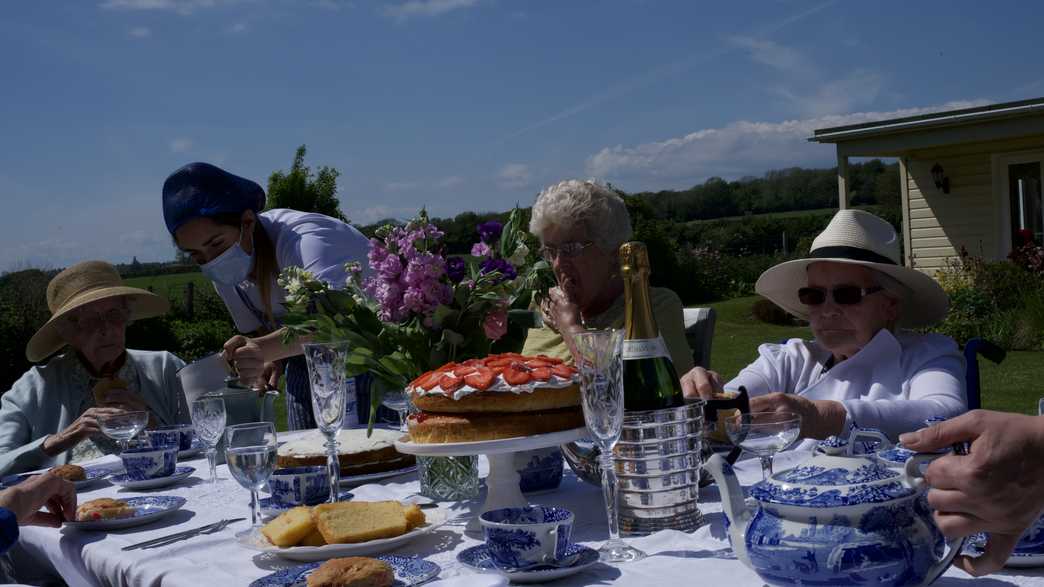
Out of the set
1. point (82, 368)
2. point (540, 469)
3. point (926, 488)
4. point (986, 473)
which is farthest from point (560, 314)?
point (986, 473)

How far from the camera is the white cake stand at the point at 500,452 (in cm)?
182

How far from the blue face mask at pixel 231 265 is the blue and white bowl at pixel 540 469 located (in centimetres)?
211

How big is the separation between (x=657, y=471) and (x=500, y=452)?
1.06 ft

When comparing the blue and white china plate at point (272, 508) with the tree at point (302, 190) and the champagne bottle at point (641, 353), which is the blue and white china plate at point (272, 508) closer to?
the champagne bottle at point (641, 353)

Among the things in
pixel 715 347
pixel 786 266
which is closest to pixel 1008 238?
pixel 715 347

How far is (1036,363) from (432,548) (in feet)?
30.6

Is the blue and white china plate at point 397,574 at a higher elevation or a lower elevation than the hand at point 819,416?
lower

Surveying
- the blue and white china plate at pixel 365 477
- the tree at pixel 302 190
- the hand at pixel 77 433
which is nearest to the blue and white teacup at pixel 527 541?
the blue and white china plate at pixel 365 477

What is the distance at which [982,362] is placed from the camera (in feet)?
32.7

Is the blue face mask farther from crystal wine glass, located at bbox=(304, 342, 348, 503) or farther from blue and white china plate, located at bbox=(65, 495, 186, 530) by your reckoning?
crystal wine glass, located at bbox=(304, 342, 348, 503)

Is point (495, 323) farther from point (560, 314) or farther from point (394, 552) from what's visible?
point (560, 314)

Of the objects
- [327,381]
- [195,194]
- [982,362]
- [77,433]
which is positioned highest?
[195,194]

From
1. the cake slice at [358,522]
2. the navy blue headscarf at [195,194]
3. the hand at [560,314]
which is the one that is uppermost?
the navy blue headscarf at [195,194]

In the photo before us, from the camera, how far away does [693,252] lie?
1895 cm
